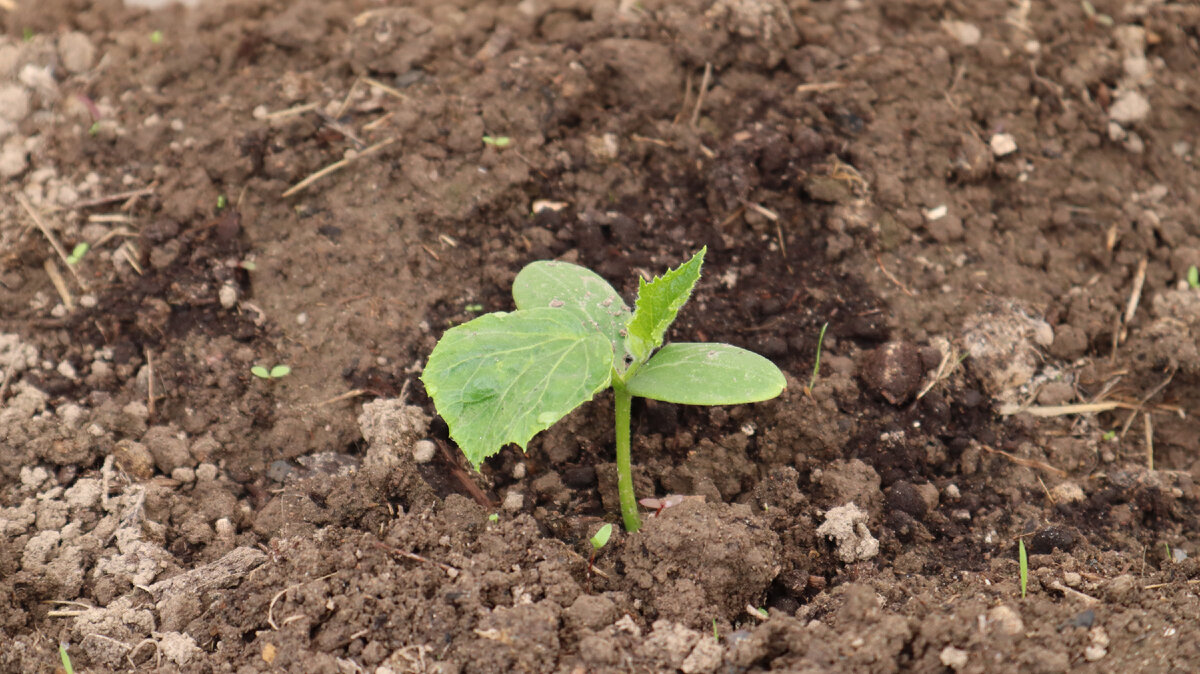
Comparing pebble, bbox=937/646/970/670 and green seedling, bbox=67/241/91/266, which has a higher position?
green seedling, bbox=67/241/91/266

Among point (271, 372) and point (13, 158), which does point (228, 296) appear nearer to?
point (271, 372)

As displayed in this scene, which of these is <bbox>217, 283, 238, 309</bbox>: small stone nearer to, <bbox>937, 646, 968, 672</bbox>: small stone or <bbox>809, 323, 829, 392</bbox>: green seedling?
<bbox>809, 323, 829, 392</bbox>: green seedling

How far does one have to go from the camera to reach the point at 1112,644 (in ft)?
6.08

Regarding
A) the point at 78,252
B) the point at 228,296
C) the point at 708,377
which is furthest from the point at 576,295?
the point at 78,252

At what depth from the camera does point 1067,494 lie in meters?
2.39

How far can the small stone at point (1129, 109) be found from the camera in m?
3.20

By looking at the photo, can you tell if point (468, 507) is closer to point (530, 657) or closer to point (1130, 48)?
point (530, 657)

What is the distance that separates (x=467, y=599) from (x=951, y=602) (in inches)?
42.7

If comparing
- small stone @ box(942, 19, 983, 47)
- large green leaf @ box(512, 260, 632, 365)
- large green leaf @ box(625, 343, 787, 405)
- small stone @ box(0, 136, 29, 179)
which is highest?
small stone @ box(942, 19, 983, 47)

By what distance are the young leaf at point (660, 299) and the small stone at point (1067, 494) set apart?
1.23m

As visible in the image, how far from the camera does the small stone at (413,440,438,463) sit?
91.6 inches

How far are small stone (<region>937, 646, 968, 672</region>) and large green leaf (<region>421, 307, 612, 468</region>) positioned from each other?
0.88 metres

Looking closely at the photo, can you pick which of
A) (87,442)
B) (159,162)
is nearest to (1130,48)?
(159,162)

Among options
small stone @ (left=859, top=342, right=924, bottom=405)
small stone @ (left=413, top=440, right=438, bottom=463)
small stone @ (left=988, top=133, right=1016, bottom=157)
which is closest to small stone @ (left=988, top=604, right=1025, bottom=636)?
small stone @ (left=859, top=342, right=924, bottom=405)
